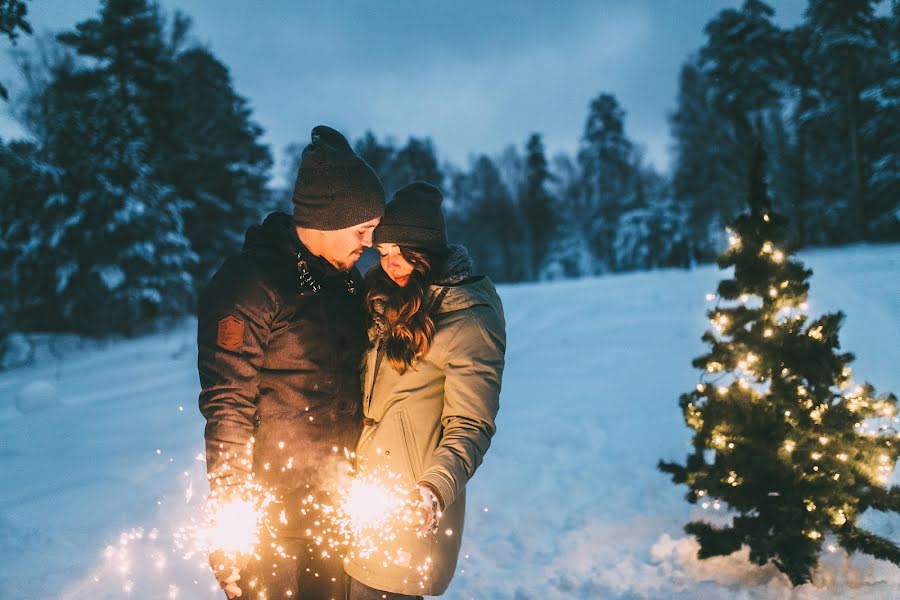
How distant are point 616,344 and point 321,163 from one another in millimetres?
9392

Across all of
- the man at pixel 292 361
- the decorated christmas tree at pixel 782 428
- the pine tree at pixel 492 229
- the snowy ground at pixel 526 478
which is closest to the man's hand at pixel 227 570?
the man at pixel 292 361

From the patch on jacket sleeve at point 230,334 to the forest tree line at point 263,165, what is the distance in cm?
429

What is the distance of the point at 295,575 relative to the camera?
8.23 feet

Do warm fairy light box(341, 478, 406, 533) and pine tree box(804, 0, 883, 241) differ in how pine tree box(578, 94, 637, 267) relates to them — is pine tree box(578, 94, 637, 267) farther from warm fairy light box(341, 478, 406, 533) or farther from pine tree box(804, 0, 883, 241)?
warm fairy light box(341, 478, 406, 533)

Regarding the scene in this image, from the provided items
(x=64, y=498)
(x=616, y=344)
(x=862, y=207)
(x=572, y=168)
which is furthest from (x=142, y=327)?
(x=572, y=168)

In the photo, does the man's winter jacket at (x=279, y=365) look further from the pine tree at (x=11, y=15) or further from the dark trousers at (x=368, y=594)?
the pine tree at (x=11, y=15)

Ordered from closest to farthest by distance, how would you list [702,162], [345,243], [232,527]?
[232,527] → [345,243] → [702,162]

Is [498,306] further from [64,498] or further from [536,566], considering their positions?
[64,498]

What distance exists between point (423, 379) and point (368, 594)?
3.36ft

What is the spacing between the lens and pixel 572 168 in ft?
198

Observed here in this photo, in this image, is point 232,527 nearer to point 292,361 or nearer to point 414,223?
point 292,361

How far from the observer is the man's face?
2699mm

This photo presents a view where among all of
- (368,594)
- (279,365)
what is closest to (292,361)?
(279,365)

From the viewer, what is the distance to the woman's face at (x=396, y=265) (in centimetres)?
262
